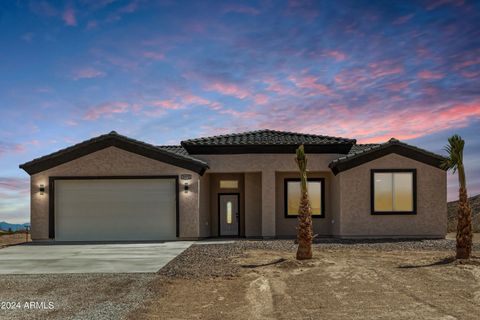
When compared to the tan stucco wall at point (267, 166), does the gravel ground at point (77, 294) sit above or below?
below

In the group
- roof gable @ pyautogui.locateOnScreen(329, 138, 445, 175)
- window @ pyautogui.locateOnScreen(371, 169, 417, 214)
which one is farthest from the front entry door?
window @ pyautogui.locateOnScreen(371, 169, 417, 214)

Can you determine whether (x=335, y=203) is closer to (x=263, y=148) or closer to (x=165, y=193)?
(x=263, y=148)

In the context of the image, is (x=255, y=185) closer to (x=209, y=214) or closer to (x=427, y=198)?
(x=209, y=214)

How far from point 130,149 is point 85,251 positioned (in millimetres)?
5341

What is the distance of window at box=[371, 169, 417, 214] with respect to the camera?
2014cm

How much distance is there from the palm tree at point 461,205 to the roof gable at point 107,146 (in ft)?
32.5

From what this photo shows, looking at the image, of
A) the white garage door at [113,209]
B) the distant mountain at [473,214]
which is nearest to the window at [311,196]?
the white garage door at [113,209]

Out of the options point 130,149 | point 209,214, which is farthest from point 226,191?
point 130,149

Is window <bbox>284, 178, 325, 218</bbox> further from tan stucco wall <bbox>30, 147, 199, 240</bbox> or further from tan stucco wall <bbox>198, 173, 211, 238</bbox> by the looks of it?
tan stucco wall <bbox>30, 147, 199, 240</bbox>

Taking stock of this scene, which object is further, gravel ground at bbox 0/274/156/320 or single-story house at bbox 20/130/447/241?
single-story house at bbox 20/130/447/241

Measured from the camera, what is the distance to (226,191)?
74.0 feet

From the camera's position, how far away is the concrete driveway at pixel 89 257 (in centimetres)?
1229

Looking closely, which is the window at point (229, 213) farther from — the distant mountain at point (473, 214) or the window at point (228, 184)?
the distant mountain at point (473, 214)

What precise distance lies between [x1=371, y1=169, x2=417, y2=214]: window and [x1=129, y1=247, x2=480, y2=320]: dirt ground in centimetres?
675
